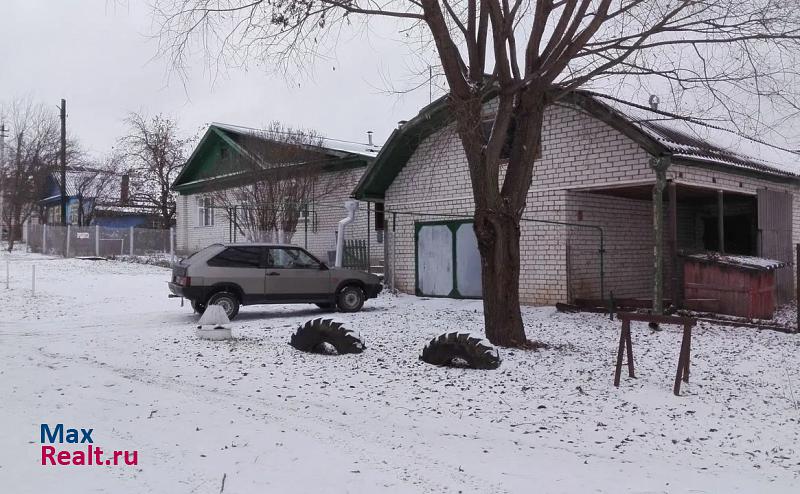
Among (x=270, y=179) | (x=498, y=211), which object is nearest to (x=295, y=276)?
(x=498, y=211)

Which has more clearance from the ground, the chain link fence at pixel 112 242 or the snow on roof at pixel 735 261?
the chain link fence at pixel 112 242

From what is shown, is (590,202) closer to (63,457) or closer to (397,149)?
(397,149)

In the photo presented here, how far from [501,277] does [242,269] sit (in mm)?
5816

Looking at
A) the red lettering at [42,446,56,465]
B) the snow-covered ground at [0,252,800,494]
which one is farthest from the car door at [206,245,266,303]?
the red lettering at [42,446,56,465]

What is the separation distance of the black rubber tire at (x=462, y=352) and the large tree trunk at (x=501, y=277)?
1167 mm

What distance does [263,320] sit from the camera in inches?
519

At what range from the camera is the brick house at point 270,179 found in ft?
69.8

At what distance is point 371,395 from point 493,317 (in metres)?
2.87

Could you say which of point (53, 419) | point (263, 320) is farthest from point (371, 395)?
point (263, 320)

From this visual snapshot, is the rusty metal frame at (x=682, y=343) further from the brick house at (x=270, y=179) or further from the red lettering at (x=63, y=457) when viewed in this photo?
the brick house at (x=270, y=179)

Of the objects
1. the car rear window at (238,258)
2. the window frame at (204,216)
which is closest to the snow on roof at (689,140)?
the car rear window at (238,258)

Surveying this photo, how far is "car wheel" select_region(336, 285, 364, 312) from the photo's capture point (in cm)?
1435

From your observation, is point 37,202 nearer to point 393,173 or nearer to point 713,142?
point 393,173

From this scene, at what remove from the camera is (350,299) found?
569 inches
